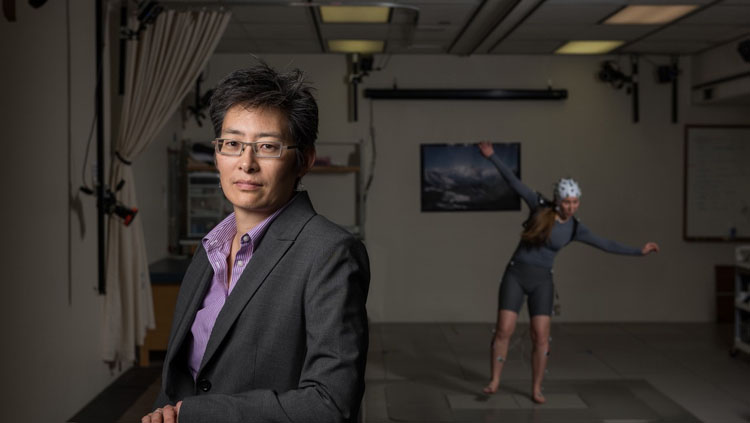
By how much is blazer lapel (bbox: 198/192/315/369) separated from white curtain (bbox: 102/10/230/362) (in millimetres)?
3680

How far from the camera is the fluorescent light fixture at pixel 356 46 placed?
6823 mm

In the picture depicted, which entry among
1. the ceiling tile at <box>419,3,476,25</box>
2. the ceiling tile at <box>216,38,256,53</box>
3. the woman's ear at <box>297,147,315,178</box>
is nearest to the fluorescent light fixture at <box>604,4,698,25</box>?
the ceiling tile at <box>419,3,476,25</box>

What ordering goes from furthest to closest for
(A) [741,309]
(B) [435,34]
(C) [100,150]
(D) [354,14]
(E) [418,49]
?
(E) [418,49]
(B) [435,34]
(A) [741,309]
(D) [354,14]
(C) [100,150]

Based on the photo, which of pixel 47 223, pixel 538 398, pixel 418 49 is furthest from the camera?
pixel 418 49

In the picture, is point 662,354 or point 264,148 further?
point 662,354

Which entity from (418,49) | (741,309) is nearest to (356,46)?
(418,49)

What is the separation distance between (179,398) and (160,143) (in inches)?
219

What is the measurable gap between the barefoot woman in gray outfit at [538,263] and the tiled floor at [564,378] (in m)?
0.33

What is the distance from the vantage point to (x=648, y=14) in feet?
18.5

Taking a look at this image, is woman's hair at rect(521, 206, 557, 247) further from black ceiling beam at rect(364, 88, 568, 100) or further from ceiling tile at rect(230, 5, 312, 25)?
black ceiling beam at rect(364, 88, 568, 100)

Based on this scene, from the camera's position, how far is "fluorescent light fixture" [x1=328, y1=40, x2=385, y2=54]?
6.82 m

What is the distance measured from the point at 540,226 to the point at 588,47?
9.95 feet

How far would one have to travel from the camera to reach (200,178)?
7.03 metres

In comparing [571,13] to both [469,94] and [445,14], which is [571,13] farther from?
[469,94]
